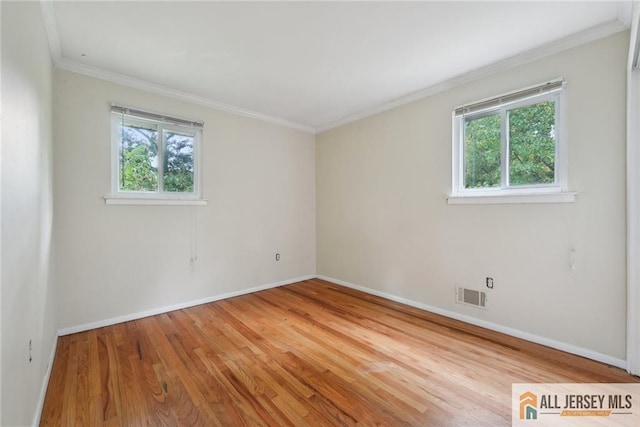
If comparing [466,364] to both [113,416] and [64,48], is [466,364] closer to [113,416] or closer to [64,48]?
[113,416]

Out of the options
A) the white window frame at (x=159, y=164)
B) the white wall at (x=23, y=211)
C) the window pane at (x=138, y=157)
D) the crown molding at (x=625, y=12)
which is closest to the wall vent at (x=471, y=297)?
the crown molding at (x=625, y=12)

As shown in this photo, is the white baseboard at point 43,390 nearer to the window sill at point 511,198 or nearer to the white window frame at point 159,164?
the white window frame at point 159,164

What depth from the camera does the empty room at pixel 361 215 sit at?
1555 mm

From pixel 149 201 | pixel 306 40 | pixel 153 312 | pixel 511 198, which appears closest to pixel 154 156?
pixel 149 201

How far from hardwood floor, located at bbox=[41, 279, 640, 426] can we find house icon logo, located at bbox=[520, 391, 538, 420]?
0.24 ft

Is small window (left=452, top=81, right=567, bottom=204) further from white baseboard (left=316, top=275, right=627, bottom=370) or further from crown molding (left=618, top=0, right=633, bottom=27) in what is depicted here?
white baseboard (left=316, top=275, right=627, bottom=370)

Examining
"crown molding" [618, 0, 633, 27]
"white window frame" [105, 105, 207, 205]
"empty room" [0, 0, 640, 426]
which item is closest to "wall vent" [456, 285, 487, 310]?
"empty room" [0, 0, 640, 426]

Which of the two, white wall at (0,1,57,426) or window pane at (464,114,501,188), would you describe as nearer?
white wall at (0,1,57,426)

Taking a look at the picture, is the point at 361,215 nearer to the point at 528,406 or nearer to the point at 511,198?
the point at 511,198

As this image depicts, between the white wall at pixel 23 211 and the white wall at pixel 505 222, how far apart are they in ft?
10.3

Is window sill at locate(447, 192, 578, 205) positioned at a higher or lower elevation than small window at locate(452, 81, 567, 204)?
lower

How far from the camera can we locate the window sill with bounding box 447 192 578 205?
6.94 feet

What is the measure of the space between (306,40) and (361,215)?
2278 millimetres

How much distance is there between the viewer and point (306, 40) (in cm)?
214
